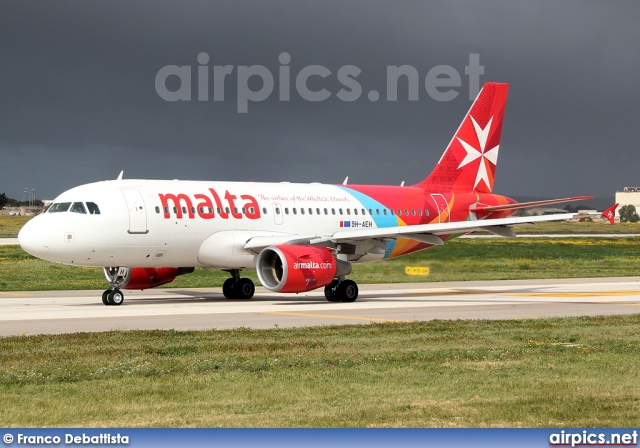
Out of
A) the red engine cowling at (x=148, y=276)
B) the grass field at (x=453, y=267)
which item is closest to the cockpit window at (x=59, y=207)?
the red engine cowling at (x=148, y=276)

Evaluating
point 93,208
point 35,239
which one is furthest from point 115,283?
point 35,239

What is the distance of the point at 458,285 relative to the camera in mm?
41344

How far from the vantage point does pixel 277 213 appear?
33.5 metres

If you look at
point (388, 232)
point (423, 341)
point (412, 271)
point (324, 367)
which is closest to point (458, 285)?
point (412, 271)

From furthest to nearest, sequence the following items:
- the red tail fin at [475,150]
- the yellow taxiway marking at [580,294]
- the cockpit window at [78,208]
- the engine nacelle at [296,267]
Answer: the red tail fin at [475,150] < the yellow taxiway marking at [580,294] < the engine nacelle at [296,267] < the cockpit window at [78,208]

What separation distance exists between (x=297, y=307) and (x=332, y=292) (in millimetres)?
3077

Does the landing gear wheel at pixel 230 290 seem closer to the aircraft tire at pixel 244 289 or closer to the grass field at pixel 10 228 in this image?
the aircraft tire at pixel 244 289

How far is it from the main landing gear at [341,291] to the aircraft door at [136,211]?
6.32 m

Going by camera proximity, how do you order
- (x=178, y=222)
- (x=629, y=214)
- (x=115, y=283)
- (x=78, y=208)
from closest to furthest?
(x=78, y=208)
(x=178, y=222)
(x=115, y=283)
(x=629, y=214)

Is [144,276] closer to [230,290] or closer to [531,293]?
[230,290]

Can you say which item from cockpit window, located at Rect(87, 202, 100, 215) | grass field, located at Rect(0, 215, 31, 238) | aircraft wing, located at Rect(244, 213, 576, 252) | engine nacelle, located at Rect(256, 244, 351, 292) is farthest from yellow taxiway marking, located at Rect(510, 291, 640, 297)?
grass field, located at Rect(0, 215, 31, 238)

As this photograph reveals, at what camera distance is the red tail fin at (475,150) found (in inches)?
1563

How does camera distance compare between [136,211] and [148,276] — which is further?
[148,276]

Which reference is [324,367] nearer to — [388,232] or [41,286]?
[388,232]
